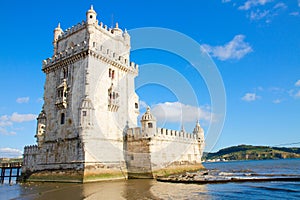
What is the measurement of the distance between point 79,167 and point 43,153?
6912 millimetres

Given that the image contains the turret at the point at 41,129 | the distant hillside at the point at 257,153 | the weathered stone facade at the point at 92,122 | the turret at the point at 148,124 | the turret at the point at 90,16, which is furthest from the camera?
the distant hillside at the point at 257,153

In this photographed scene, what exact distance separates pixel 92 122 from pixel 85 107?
1.59m

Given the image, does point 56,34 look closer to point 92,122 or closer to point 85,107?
point 85,107

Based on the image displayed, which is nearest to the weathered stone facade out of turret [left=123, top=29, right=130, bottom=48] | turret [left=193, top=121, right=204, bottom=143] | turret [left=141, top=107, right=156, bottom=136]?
turret [left=141, top=107, right=156, bottom=136]

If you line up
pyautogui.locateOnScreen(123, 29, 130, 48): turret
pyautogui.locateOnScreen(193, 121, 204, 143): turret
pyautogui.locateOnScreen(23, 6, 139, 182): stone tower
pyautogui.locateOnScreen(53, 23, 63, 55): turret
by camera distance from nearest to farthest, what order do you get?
pyautogui.locateOnScreen(23, 6, 139, 182): stone tower
pyautogui.locateOnScreen(53, 23, 63, 55): turret
pyautogui.locateOnScreen(123, 29, 130, 48): turret
pyautogui.locateOnScreen(193, 121, 204, 143): turret

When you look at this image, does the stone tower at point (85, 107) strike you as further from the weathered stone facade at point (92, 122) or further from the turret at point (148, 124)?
the turret at point (148, 124)

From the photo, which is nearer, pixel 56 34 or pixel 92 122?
pixel 92 122

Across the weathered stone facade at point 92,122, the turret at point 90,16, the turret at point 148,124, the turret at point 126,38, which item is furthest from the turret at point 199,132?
the turret at point 90,16

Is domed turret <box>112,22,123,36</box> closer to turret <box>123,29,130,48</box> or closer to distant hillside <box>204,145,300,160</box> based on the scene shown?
turret <box>123,29,130,48</box>

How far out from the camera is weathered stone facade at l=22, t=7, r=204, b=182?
974 inches

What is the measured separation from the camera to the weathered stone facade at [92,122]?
24.7 m

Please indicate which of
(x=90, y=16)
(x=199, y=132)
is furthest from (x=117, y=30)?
(x=199, y=132)

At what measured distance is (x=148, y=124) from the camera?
2677 centimetres

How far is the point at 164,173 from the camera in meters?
27.4
